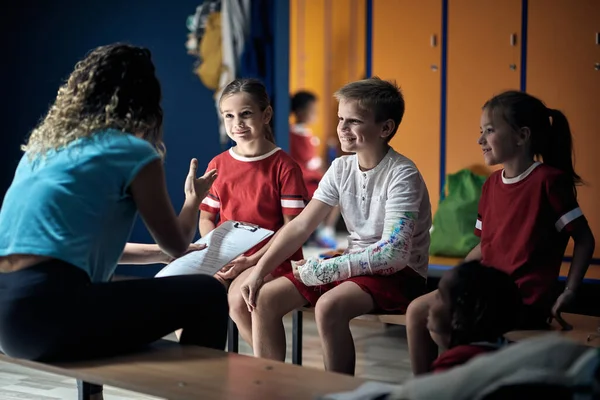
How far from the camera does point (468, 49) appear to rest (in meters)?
4.65

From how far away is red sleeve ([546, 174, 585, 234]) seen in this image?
2.32m

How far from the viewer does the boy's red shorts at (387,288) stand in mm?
2406

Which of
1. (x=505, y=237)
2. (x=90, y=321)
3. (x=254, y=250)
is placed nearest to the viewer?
(x=90, y=321)

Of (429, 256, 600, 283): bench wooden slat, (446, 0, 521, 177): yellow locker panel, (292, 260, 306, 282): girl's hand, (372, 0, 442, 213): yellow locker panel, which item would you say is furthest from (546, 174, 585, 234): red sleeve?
(372, 0, 442, 213): yellow locker panel

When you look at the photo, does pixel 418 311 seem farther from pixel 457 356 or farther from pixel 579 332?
pixel 457 356

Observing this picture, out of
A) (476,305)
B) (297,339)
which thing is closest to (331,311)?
(297,339)

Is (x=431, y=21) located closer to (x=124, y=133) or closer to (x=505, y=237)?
(x=505, y=237)

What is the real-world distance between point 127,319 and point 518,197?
44.1 inches

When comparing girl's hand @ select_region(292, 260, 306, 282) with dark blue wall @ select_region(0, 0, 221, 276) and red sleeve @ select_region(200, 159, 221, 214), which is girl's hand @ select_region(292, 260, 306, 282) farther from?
dark blue wall @ select_region(0, 0, 221, 276)

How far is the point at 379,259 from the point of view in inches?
93.2

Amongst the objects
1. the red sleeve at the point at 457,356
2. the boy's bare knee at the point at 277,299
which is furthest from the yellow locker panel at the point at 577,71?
the red sleeve at the point at 457,356

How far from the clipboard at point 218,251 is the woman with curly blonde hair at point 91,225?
393mm

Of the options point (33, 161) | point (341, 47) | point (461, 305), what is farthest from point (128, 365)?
point (341, 47)

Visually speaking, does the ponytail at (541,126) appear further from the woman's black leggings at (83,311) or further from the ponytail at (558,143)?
the woman's black leggings at (83,311)
